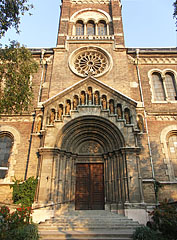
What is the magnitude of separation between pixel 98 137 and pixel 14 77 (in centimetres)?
703

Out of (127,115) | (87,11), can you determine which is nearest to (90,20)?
(87,11)

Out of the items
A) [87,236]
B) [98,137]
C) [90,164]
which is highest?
[98,137]

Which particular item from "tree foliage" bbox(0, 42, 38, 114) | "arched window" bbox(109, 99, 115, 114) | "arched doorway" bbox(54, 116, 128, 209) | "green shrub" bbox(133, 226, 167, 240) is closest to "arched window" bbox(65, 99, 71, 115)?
"arched doorway" bbox(54, 116, 128, 209)

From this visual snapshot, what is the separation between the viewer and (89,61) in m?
18.6

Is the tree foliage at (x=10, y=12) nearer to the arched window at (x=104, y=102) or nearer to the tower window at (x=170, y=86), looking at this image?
the arched window at (x=104, y=102)

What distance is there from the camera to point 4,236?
24.5 feet

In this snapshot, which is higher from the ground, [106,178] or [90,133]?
[90,133]

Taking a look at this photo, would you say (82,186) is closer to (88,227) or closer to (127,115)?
(88,227)

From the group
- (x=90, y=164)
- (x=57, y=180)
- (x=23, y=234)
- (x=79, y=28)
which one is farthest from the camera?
(x=79, y=28)

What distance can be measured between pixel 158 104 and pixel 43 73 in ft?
35.1

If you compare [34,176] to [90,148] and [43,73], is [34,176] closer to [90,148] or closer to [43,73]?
[90,148]

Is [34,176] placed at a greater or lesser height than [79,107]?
lesser

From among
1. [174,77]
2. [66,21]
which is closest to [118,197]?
[174,77]

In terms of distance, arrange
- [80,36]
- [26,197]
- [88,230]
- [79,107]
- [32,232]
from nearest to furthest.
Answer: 1. [32,232]
2. [88,230]
3. [26,197]
4. [79,107]
5. [80,36]
